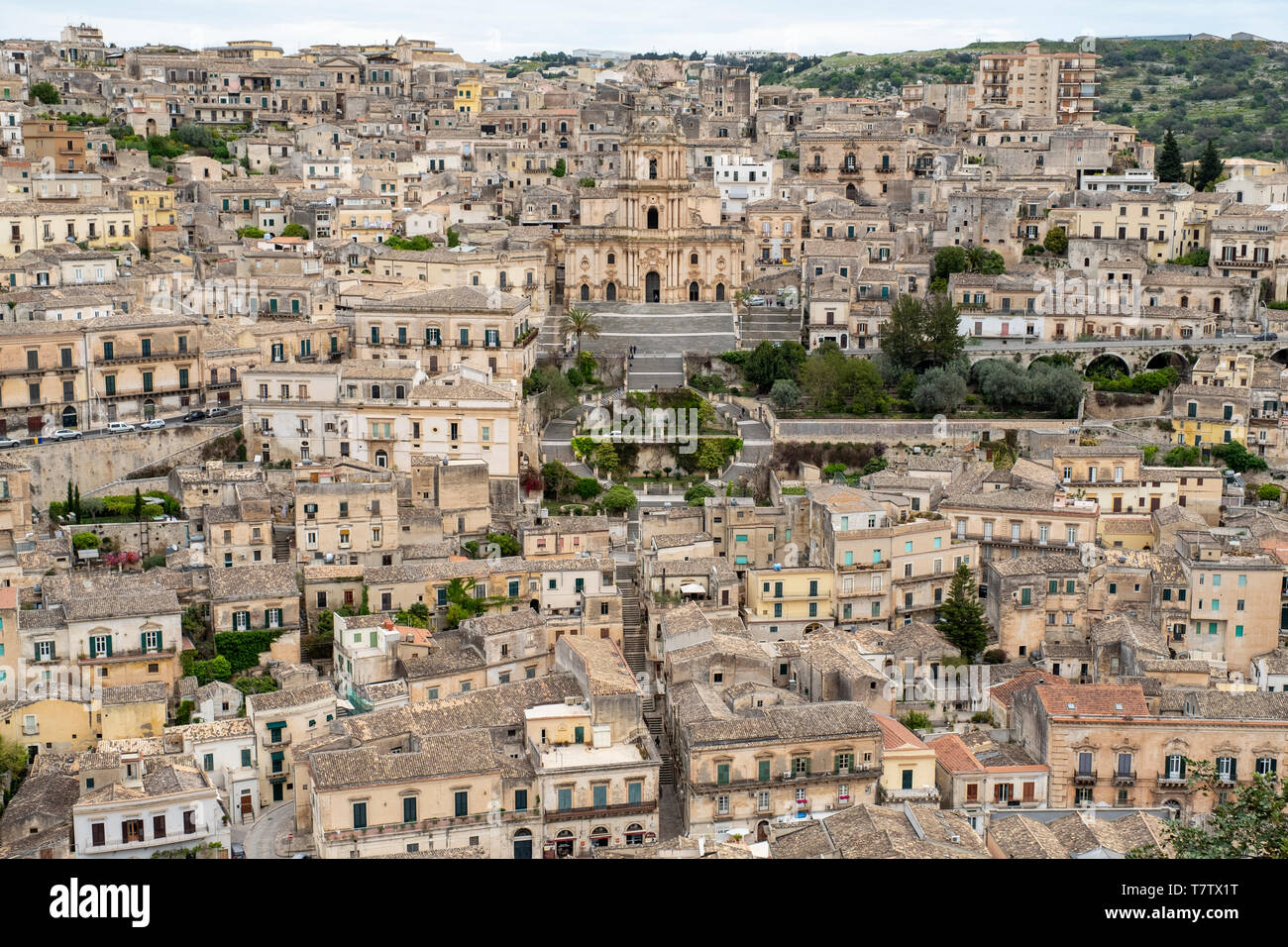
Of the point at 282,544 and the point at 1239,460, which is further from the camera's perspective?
the point at 1239,460

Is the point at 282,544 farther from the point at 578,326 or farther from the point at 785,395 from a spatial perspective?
the point at 785,395

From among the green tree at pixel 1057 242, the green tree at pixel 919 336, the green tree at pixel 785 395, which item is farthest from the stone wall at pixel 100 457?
the green tree at pixel 1057 242

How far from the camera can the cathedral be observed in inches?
1786

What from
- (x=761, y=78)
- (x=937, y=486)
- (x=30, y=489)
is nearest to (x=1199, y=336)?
A: (x=937, y=486)

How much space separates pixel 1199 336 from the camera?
1629 inches

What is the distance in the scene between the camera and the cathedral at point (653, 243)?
149ft

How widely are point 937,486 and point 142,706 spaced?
15.6 metres

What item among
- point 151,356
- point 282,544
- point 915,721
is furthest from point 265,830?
point 151,356

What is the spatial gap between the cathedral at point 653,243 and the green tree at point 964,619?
16569mm

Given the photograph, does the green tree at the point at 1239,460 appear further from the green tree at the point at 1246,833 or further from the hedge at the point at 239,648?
the green tree at the point at 1246,833

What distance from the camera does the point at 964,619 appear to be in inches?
1148

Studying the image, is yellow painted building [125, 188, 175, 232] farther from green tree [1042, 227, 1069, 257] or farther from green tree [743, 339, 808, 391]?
green tree [1042, 227, 1069, 257]

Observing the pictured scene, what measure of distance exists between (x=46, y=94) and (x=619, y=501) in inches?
1381
